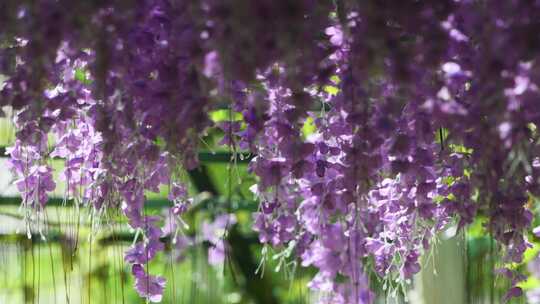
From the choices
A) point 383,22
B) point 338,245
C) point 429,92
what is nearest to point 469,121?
point 429,92

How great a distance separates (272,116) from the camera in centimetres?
117

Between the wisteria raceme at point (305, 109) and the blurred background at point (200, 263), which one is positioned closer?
the wisteria raceme at point (305, 109)

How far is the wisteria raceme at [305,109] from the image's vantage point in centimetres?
88

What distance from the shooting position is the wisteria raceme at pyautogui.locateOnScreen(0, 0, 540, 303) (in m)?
0.88

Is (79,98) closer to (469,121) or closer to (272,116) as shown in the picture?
(272,116)

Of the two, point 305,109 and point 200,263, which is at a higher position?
point 305,109

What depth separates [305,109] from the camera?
1.05m

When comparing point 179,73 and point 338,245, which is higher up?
point 179,73

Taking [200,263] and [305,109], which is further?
[200,263]

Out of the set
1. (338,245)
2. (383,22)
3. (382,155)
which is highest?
(383,22)

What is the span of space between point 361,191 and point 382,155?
0.09 metres

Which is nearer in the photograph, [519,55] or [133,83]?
[519,55]

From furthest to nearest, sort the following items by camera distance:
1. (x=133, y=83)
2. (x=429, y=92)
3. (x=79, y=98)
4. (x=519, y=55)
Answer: (x=79, y=98) → (x=133, y=83) → (x=429, y=92) → (x=519, y=55)

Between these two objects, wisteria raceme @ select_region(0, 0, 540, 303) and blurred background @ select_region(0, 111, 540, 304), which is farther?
blurred background @ select_region(0, 111, 540, 304)
